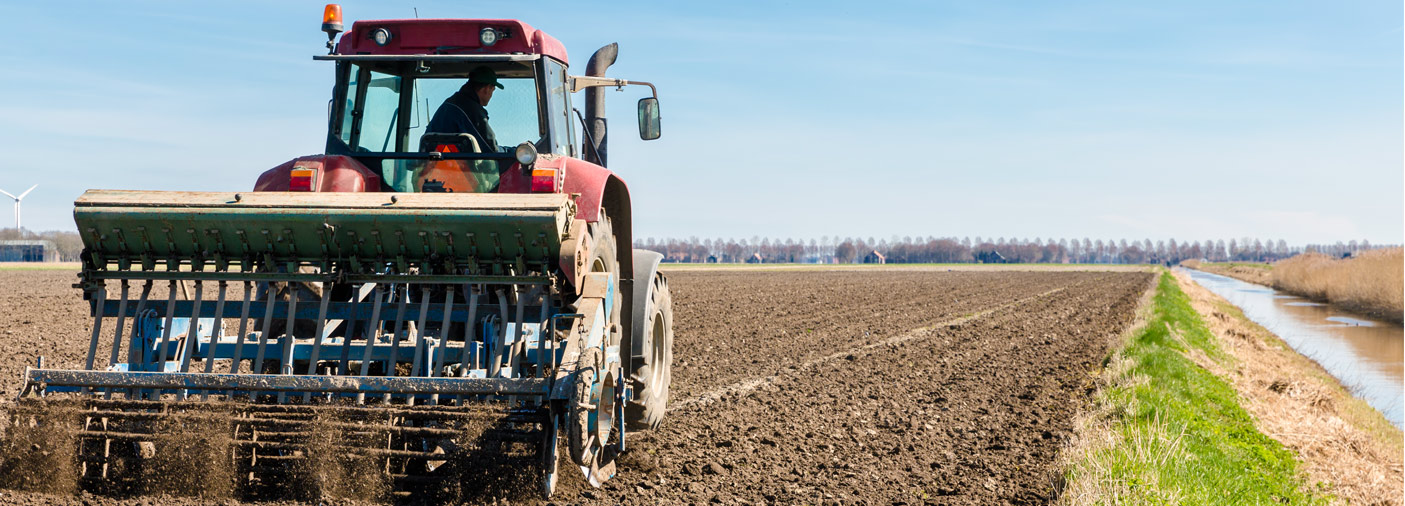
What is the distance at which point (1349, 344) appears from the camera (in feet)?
77.5

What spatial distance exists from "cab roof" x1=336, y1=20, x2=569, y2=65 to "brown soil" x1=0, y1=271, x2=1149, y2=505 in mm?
2481

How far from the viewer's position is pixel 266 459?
460 cm

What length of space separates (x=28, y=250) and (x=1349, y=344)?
86.5 metres

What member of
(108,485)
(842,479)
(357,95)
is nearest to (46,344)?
(357,95)

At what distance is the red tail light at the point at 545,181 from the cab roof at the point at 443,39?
0.98 meters

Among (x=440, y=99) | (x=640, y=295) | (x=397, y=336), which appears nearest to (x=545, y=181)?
(x=397, y=336)

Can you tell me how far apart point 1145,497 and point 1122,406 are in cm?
352

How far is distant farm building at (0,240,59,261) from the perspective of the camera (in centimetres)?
7975

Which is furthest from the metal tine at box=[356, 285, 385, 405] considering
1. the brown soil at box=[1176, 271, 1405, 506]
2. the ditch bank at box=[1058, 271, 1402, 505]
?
the brown soil at box=[1176, 271, 1405, 506]

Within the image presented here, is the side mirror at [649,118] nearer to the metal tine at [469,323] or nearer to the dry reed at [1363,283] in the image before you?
the metal tine at [469,323]

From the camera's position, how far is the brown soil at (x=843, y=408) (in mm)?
5742

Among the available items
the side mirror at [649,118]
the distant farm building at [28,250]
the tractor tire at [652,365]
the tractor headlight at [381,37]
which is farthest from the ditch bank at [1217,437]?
the distant farm building at [28,250]

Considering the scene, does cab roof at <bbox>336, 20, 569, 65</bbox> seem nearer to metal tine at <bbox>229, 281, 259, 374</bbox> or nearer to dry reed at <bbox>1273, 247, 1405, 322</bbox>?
metal tine at <bbox>229, 281, 259, 374</bbox>

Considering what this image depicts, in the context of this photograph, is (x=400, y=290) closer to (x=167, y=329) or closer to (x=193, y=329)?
(x=193, y=329)
